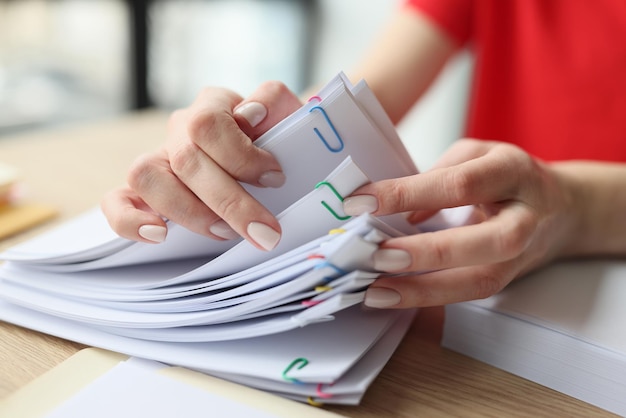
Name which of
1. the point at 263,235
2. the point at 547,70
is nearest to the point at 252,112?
the point at 263,235

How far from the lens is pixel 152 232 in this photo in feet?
1.49

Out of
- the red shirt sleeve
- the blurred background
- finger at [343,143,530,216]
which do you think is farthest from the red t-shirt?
the blurred background

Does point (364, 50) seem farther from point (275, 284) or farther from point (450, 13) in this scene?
point (275, 284)

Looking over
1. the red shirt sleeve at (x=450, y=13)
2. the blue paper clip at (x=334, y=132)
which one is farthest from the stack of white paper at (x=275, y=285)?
the red shirt sleeve at (x=450, y=13)

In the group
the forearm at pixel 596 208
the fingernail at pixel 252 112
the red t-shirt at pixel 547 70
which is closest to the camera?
the fingernail at pixel 252 112

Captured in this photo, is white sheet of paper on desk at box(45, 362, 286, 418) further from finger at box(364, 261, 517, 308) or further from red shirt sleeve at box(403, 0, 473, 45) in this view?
red shirt sleeve at box(403, 0, 473, 45)

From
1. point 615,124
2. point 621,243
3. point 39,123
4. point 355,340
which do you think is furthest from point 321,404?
point 39,123

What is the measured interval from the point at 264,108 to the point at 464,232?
0.21 metres

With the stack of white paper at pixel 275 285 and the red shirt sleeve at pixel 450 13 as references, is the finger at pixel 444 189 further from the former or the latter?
the red shirt sleeve at pixel 450 13

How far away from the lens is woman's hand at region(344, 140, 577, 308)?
1.36ft

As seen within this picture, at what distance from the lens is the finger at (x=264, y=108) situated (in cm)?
49

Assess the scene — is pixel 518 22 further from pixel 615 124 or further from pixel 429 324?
pixel 429 324

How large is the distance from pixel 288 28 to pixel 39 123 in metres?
1.20

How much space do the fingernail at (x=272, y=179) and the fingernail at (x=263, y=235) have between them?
48 mm
